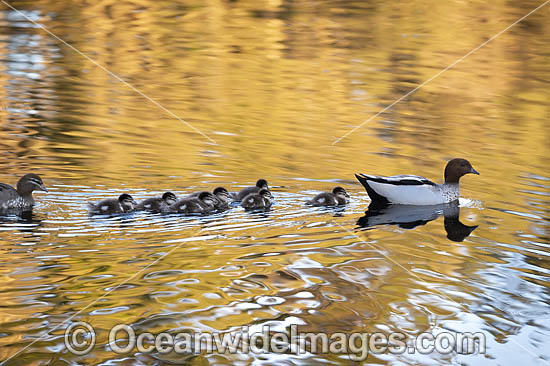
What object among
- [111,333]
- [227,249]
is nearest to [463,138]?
[227,249]

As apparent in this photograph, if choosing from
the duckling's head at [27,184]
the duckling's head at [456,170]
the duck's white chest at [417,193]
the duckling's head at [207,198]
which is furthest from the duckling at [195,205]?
the duckling's head at [456,170]

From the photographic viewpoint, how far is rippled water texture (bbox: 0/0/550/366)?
18.0 feet

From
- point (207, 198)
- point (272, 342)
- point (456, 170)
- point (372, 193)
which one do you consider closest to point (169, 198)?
point (207, 198)

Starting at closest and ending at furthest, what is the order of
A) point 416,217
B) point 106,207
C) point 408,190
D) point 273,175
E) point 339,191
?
1. point 106,207
2. point 416,217
3. point 339,191
4. point 408,190
5. point 273,175

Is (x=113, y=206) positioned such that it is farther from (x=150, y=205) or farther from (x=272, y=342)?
(x=272, y=342)

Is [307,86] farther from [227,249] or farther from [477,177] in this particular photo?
[227,249]

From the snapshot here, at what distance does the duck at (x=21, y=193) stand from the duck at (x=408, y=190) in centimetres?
352

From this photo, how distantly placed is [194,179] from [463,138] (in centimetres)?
513

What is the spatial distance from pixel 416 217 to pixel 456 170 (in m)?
1.16

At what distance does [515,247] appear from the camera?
7398 millimetres

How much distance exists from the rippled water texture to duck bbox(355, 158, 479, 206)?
0.25m

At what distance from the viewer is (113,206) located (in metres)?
7.68

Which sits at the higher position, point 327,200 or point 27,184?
point 27,184

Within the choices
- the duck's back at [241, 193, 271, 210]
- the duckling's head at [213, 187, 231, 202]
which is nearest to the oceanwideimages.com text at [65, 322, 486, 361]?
the duck's back at [241, 193, 271, 210]
